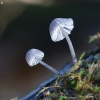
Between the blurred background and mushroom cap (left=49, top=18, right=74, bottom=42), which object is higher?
the blurred background

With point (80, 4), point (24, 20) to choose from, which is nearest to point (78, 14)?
point (80, 4)

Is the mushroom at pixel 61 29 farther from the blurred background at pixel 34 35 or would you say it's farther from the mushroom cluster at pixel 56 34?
the blurred background at pixel 34 35

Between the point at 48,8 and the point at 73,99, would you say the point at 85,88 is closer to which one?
the point at 73,99

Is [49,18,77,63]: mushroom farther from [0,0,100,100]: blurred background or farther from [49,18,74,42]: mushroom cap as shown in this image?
[0,0,100,100]: blurred background

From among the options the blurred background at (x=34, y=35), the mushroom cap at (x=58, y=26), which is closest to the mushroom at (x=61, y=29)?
the mushroom cap at (x=58, y=26)

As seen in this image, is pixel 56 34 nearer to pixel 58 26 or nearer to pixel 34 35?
pixel 58 26

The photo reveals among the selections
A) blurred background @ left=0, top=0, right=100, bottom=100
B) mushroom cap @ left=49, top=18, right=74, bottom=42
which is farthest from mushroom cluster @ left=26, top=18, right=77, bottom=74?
blurred background @ left=0, top=0, right=100, bottom=100
